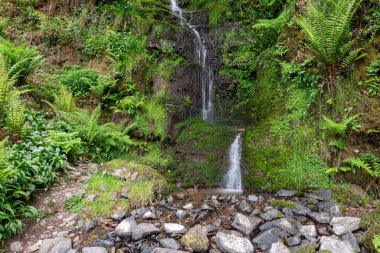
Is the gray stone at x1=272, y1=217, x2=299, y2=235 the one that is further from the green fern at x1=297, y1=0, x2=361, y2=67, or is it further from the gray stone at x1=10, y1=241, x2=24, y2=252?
the gray stone at x1=10, y1=241, x2=24, y2=252

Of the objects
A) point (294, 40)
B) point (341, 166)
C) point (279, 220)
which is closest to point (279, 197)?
point (279, 220)

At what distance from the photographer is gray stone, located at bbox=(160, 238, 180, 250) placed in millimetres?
3299

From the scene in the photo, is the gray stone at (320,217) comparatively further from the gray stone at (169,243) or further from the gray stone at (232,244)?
the gray stone at (169,243)

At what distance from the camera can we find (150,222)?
12.6 ft

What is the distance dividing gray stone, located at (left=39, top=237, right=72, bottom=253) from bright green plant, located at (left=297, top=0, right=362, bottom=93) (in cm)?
526

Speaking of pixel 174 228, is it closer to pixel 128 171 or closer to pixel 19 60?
pixel 128 171

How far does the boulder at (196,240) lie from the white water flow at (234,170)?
6.64 ft

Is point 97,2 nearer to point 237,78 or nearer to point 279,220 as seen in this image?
point 237,78

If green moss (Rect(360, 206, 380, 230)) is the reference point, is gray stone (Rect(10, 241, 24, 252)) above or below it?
below

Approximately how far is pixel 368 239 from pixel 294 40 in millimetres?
4580

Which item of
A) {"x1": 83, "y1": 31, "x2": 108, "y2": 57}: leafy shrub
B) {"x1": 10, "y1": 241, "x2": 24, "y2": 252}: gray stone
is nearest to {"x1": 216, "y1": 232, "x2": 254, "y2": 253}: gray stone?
{"x1": 10, "y1": 241, "x2": 24, "y2": 252}: gray stone

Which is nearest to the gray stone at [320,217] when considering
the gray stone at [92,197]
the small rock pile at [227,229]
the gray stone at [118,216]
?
the small rock pile at [227,229]

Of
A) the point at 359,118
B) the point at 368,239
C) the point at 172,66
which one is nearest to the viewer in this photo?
the point at 368,239

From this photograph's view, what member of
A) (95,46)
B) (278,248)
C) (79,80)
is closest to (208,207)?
(278,248)
